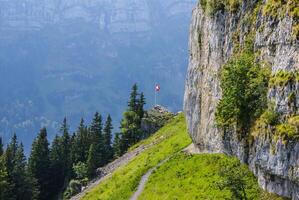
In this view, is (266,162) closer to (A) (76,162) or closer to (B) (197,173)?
(B) (197,173)

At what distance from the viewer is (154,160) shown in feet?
253

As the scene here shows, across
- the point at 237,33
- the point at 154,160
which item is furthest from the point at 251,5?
the point at 154,160

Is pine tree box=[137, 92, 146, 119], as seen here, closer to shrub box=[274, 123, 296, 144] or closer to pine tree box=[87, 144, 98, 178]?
pine tree box=[87, 144, 98, 178]

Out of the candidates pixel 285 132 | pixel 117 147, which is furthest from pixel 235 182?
pixel 117 147

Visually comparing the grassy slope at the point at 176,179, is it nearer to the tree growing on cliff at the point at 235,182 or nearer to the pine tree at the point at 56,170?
the tree growing on cliff at the point at 235,182

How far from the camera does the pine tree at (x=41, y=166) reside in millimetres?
131000

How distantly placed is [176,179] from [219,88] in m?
11.1

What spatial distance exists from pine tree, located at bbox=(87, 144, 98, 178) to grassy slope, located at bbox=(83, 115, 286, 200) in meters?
33.3

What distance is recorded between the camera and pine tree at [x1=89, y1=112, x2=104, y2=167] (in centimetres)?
12731

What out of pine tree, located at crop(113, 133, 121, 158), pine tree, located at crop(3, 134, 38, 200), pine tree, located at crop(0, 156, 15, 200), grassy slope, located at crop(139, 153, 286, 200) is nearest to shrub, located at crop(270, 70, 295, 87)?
grassy slope, located at crop(139, 153, 286, 200)

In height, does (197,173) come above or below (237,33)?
below

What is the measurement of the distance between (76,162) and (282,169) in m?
96.5

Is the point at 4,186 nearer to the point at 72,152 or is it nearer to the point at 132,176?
the point at 72,152

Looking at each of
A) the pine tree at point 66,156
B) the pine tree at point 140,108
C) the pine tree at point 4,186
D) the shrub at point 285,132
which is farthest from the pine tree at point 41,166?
the shrub at point 285,132
